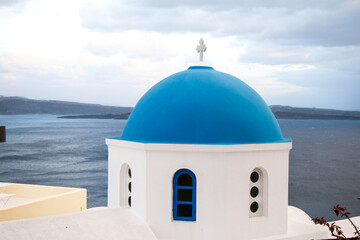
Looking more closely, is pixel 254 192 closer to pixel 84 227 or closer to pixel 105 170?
pixel 84 227

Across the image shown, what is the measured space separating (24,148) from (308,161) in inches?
2654

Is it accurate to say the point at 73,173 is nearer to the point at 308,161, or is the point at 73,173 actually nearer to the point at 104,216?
the point at 308,161

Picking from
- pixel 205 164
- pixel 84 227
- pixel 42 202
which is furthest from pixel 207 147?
pixel 42 202

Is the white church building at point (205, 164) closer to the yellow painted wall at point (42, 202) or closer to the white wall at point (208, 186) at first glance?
the white wall at point (208, 186)

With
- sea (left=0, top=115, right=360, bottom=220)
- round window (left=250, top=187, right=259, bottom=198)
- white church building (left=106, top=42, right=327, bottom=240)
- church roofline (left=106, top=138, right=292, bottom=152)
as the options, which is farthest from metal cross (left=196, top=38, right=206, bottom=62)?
sea (left=0, top=115, right=360, bottom=220)

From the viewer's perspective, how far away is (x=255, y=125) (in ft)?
31.1

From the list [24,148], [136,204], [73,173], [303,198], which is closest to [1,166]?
[73,173]

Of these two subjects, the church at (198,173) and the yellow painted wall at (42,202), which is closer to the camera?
the church at (198,173)

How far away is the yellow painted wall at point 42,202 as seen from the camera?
15.5 metres

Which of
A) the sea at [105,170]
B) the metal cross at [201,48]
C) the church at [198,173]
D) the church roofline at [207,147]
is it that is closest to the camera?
the church roofline at [207,147]

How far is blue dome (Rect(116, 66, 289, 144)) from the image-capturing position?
9141mm

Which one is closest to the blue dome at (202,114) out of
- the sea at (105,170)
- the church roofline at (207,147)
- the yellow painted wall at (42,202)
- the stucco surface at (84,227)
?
the church roofline at (207,147)

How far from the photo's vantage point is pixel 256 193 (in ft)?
31.1

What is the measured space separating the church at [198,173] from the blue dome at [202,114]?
2 centimetres
